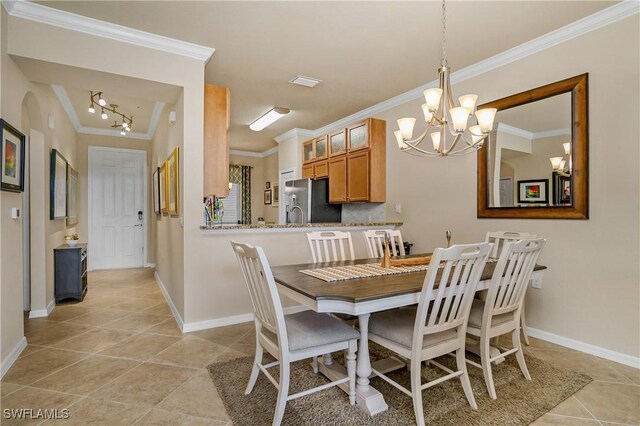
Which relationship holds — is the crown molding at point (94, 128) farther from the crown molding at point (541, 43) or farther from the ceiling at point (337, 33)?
the crown molding at point (541, 43)

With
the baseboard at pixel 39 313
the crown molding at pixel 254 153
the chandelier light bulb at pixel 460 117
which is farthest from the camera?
the crown molding at pixel 254 153

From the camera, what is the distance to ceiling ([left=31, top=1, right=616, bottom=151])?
7.93 feet

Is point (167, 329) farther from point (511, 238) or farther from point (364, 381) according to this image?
point (511, 238)

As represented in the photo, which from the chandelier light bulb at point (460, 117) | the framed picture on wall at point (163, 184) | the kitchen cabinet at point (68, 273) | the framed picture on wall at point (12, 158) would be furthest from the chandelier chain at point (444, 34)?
the kitchen cabinet at point (68, 273)

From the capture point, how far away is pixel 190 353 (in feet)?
8.51

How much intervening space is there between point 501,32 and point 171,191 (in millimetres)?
3430

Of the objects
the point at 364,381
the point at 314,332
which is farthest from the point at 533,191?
the point at 314,332

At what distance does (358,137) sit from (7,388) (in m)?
4.12

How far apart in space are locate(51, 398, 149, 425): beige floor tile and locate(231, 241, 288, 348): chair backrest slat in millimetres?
806

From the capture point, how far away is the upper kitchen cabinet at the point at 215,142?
3248 mm

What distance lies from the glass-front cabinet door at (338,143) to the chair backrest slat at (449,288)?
3.33 m

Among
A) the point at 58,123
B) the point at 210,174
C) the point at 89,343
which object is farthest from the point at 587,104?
the point at 58,123

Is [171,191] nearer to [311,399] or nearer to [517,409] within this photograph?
[311,399]

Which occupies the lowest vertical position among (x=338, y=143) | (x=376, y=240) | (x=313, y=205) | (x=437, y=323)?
(x=437, y=323)
